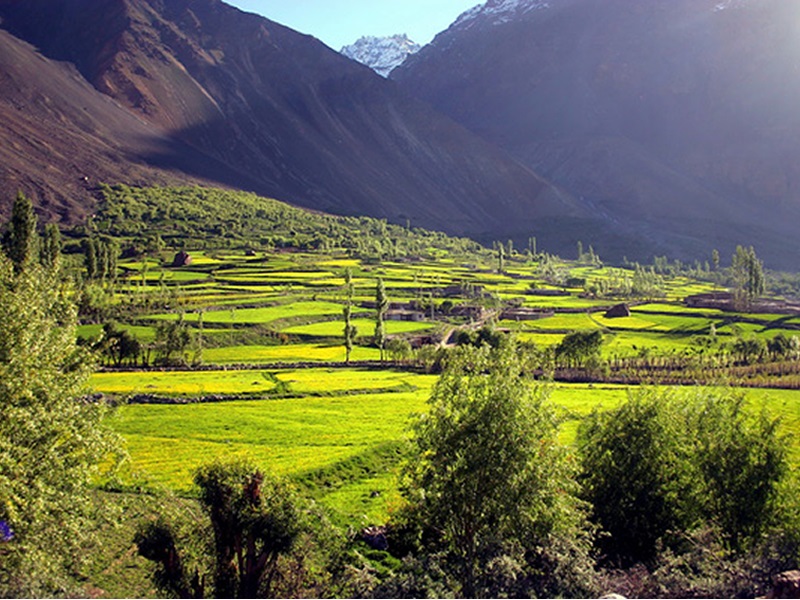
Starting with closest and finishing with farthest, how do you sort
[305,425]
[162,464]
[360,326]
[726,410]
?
[726,410] → [162,464] → [305,425] → [360,326]

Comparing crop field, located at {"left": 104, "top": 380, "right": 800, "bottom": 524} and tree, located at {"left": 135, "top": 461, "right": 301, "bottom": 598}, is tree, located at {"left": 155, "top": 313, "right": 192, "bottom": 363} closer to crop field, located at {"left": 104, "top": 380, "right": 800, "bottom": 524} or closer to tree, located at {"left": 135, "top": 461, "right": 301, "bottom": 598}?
crop field, located at {"left": 104, "top": 380, "right": 800, "bottom": 524}

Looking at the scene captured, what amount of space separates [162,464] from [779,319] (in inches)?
5537

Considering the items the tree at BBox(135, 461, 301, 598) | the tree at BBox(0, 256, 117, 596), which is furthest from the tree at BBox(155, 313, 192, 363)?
the tree at BBox(135, 461, 301, 598)

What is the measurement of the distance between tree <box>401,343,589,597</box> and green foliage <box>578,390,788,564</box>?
6328 millimetres

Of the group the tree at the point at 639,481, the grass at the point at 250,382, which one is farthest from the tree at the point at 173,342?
the tree at the point at 639,481

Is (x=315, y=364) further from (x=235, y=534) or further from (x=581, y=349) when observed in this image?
(x=235, y=534)

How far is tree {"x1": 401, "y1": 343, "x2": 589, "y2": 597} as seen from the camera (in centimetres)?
2866

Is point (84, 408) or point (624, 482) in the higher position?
point (84, 408)

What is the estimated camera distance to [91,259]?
13512 cm

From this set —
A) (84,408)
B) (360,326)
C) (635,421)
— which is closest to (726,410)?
(635,421)

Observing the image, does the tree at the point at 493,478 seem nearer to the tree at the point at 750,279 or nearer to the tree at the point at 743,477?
the tree at the point at 743,477

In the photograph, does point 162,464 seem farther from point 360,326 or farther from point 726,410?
point 360,326

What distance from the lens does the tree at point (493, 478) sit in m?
28.7

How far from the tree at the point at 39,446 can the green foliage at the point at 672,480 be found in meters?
24.8
